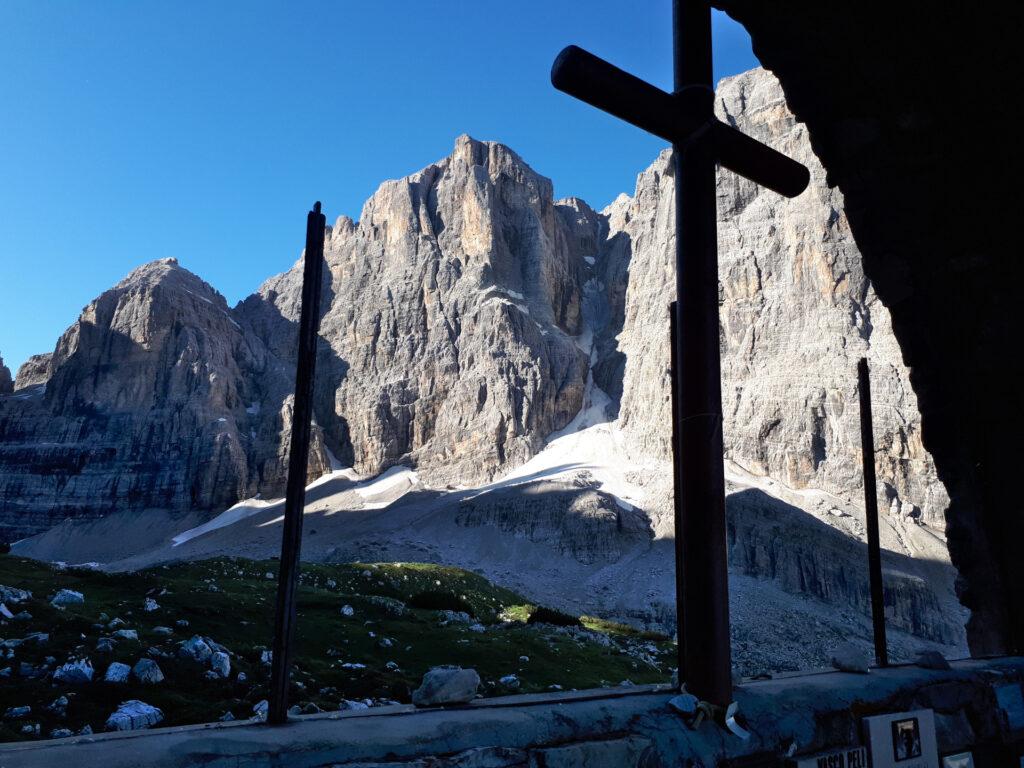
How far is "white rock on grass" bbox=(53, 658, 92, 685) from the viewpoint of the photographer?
972cm

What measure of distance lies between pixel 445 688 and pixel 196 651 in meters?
10.1

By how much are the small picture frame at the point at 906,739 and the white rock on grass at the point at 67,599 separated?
16.1 m

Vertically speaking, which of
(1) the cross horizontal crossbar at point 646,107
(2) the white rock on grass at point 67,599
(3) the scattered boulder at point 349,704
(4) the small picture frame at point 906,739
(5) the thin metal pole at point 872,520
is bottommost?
(3) the scattered boulder at point 349,704

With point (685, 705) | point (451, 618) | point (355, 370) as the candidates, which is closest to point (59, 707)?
point (685, 705)

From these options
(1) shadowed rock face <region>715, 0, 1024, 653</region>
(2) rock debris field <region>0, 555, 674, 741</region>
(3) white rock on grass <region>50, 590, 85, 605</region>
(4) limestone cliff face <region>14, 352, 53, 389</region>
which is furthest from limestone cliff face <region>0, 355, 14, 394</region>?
(1) shadowed rock face <region>715, 0, 1024, 653</region>

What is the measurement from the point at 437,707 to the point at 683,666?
1.44 metres

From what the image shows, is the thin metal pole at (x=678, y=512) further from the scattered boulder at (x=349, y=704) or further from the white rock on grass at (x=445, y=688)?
the scattered boulder at (x=349, y=704)

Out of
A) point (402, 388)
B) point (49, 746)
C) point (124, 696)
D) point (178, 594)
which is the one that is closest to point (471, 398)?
point (402, 388)

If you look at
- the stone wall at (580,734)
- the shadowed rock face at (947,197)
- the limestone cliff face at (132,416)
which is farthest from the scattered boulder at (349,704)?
the limestone cliff face at (132,416)

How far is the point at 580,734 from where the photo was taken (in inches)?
143

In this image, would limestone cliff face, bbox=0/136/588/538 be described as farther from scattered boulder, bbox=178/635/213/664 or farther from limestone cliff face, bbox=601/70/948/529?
scattered boulder, bbox=178/635/213/664

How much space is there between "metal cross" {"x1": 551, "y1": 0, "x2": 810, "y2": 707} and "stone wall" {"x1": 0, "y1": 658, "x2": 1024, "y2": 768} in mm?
370

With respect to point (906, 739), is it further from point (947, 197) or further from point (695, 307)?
point (947, 197)

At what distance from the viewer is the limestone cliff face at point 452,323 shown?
10638 cm
